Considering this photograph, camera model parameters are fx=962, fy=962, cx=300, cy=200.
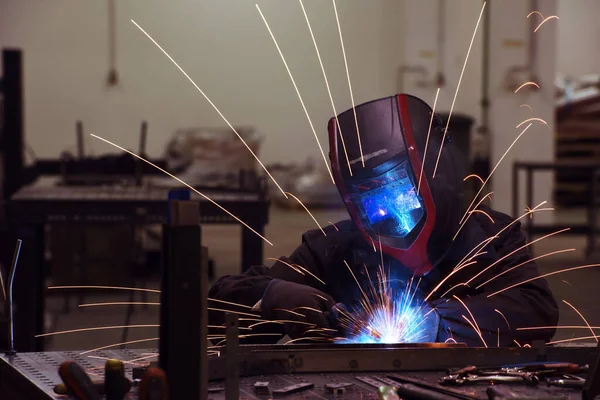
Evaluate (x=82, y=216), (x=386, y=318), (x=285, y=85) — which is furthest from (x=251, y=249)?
(x=285, y=85)

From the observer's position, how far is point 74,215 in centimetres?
428

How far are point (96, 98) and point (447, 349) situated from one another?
916 cm

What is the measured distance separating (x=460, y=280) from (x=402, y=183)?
0.91 ft

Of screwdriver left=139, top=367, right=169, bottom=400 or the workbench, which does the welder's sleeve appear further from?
screwdriver left=139, top=367, right=169, bottom=400

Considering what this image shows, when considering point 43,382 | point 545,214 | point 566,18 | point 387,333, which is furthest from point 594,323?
point 566,18

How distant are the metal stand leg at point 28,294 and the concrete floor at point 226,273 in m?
0.27

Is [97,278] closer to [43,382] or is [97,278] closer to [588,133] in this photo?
[43,382]

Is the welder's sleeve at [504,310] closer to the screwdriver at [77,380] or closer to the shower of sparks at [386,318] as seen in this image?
the shower of sparks at [386,318]

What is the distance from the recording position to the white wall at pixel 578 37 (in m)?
12.2

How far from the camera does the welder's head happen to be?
2092 mm

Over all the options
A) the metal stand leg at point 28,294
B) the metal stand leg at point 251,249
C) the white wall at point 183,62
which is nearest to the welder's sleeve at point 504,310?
the metal stand leg at point 251,249

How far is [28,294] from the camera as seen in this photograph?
13.5ft

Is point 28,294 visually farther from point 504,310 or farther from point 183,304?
point 183,304

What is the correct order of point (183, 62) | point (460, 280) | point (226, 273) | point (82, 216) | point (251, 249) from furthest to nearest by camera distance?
point (183, 62) < point (226, 273) < point (251, 249) < point (82, 216) < point (460, 280)
